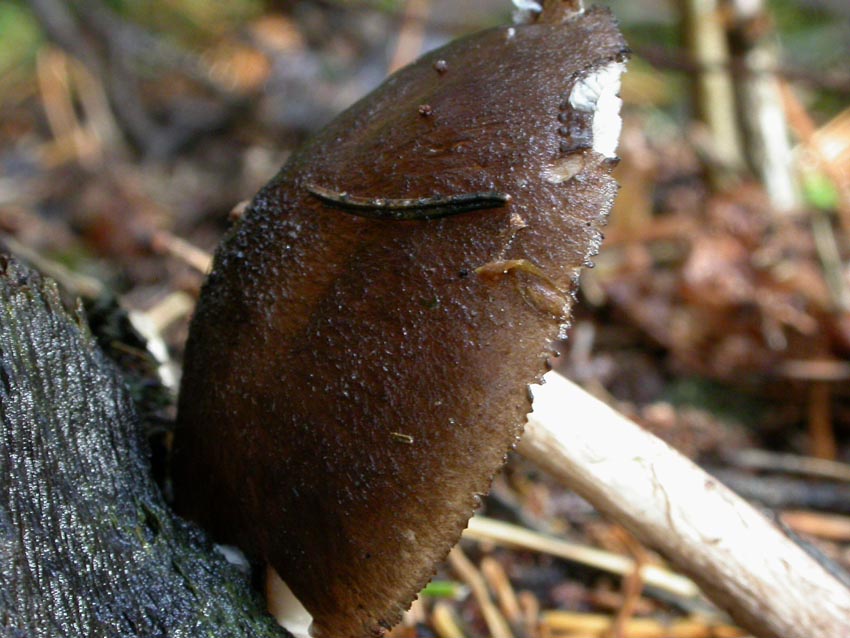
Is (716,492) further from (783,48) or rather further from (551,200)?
(783,48)

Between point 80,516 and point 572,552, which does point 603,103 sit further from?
point 572,552

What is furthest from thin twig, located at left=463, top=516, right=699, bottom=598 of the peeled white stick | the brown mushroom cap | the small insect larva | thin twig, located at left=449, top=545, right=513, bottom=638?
the small insect larva

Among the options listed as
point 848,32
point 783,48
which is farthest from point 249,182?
point 848,32

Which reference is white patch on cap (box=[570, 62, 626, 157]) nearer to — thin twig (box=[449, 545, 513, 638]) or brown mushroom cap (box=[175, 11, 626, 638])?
brown mushroom cap (box=[175, 11, 626, 638])

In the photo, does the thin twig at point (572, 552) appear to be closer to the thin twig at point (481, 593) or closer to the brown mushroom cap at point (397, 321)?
the thin twig at point (481, 593)

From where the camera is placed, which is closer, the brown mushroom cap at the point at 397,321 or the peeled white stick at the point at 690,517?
the brown mushroom cap at the point at 397,321

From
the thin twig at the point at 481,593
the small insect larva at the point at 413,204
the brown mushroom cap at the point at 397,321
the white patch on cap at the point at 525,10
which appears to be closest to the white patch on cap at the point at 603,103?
the brown mushroom cap at the point at 397,321
